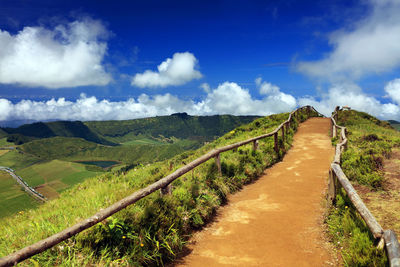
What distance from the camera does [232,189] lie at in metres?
8.72

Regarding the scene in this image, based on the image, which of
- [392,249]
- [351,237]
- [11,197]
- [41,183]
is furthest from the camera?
[41,183]

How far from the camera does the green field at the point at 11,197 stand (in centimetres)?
10383

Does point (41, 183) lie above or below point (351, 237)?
below

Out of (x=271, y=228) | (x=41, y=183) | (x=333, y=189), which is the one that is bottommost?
(x=41, y=183)

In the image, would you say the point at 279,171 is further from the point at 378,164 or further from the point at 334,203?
the point at 334,203

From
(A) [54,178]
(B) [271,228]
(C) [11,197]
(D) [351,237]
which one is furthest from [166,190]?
(A) [54,178]

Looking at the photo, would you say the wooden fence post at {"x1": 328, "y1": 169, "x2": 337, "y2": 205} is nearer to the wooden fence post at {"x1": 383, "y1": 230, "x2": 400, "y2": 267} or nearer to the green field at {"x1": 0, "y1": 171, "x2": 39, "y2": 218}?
the wooden fence post at {"x1": 383, "y1": 230, "x2": 400, "y2": 267}

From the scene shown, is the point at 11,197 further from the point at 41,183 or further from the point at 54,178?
the point at 54,178

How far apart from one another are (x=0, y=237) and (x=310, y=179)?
9293mm

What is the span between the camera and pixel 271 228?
19.8 ft

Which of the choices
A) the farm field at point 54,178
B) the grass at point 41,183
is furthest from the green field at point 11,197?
the farm field at point 54,178

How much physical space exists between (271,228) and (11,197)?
510 feet

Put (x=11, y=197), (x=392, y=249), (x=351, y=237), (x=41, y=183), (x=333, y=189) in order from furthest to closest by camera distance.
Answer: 1. (x=41, y=183)
2. (x=11, y=197)
3. (x=333, y=189)
4. (x=351, y=237)
5. (x=392, y=249)

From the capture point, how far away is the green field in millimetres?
103831
